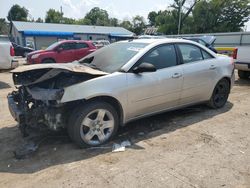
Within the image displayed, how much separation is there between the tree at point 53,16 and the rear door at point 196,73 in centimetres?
7669

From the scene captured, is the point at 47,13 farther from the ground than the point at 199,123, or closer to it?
farther from the ground

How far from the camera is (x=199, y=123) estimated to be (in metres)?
4.78

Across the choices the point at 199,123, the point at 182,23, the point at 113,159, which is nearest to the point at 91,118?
the point at 113,159

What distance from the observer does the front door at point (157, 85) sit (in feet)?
13.2

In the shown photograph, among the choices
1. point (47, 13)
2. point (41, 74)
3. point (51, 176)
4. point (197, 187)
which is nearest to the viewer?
point (197, 187)

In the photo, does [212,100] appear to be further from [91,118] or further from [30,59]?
[30,59]

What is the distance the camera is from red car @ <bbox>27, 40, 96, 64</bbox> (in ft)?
42.3

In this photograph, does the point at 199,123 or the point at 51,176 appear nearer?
the point at 51,176

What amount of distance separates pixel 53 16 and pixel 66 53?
232ft

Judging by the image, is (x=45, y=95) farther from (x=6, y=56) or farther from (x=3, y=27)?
(x=3, y=27)

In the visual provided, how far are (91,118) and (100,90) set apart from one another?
17.7 inches

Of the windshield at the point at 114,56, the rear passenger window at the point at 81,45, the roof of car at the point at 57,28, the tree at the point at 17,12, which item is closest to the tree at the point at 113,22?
the tree at the point at 17,12

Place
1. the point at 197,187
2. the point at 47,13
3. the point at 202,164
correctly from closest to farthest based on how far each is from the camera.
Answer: the point at 197,187 → the point at 202,164 → the point at 47,13

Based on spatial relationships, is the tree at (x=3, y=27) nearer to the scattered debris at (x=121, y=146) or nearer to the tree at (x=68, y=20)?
the tree at (x=68, y=20)
